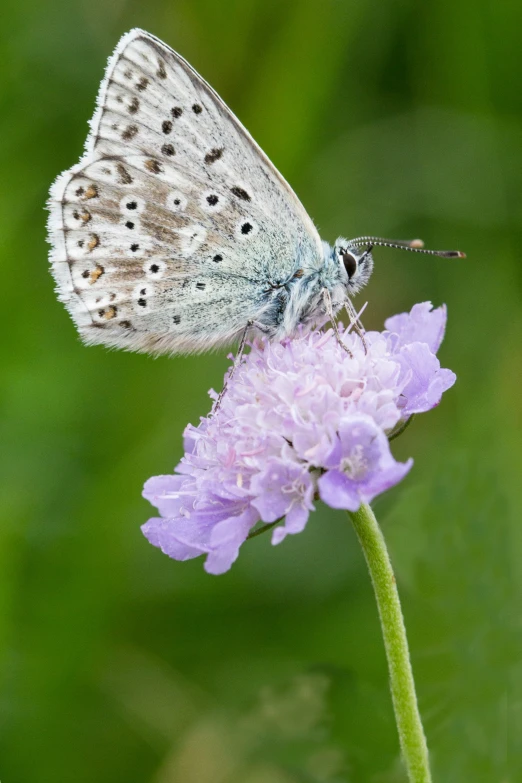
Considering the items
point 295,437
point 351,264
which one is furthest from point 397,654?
point 351,264

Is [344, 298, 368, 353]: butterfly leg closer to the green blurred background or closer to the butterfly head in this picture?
the butterfly head

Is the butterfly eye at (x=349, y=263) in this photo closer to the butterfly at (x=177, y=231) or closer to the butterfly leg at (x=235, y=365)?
the butterfly at (x=177, y=231)

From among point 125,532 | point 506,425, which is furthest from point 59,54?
point 506,425

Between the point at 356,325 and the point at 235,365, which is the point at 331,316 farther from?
the point at 235,365

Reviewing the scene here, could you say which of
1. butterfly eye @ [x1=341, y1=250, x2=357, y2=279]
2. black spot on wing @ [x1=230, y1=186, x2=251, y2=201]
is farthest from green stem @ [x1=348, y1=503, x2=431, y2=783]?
black spot on wing @ [x1=230, y1=186, x2=251, y2=201]

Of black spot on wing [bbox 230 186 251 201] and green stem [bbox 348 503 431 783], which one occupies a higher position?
black spot on wing [bbox 230 186 251 201]

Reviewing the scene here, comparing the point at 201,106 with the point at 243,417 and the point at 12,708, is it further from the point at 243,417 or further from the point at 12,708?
the point at 12,708
